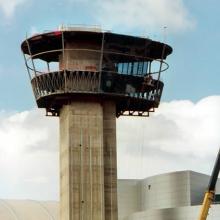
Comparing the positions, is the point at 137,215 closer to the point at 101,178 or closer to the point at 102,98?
the point at 101,178

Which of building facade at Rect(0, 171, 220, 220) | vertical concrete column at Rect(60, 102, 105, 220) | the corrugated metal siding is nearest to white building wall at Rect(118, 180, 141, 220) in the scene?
building facade at Rect(0, 171, 220, 220)

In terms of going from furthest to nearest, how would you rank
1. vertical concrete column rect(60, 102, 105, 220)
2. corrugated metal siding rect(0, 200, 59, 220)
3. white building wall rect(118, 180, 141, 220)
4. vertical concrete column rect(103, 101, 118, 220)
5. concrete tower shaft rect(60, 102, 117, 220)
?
corrugated metal siding rect(0, 200, 59, 220) < white building wall rect(118, 180, 141, 220) < vertical concrete column rect(103, 101, 118, 220) < concrete tower shaft rect(60, 102, 117, 220) < vertical concrete column rect(60, 102, 105, 220)

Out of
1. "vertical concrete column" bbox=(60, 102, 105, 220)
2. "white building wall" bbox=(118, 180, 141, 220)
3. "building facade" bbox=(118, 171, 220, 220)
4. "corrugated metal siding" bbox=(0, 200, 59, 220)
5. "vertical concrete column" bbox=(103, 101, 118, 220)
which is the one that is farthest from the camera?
"corrugated metal siding" bbox=(0, 200, 59, 220)

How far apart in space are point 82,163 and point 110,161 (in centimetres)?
423

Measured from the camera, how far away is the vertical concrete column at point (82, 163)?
393 feet

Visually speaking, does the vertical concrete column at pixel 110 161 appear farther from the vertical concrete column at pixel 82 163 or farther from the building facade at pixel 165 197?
the building facade at pixel 165 197

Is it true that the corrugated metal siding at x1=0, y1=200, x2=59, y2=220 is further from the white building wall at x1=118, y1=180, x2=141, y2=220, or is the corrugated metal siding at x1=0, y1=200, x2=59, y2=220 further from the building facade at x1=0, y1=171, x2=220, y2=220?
the building facade at x1=0, y1=171, x2=220, y2=220

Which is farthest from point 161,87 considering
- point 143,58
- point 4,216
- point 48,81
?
point 4,216

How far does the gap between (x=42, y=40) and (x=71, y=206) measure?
23190 millimetres

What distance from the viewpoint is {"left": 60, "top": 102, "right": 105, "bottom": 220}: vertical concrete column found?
11994 centimetres

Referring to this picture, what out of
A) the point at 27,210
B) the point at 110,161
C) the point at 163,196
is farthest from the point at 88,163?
the point at 27,210

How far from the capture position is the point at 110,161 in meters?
123

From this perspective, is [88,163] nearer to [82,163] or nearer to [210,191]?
[82,163]

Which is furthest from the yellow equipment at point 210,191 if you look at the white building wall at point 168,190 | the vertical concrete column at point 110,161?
the white building wall at point 168,190
